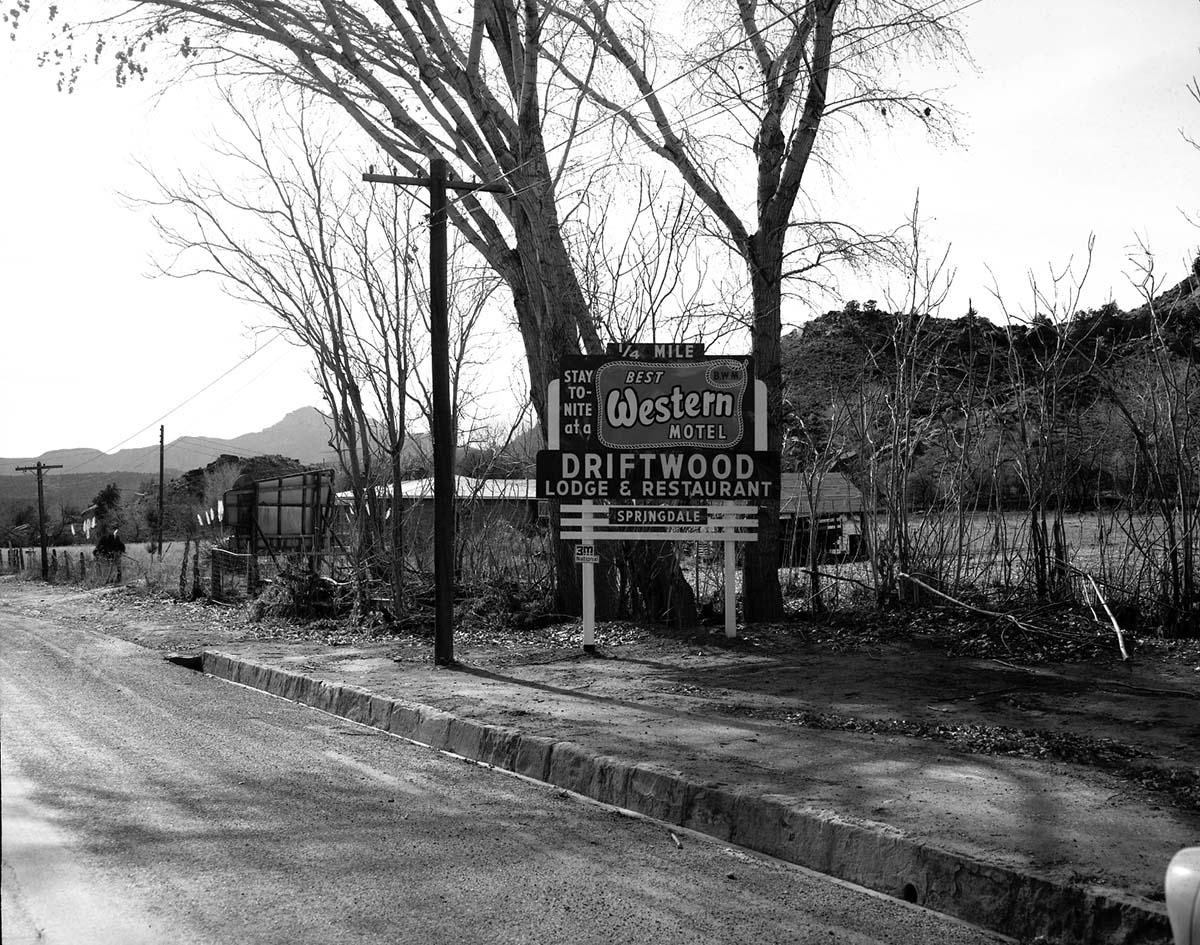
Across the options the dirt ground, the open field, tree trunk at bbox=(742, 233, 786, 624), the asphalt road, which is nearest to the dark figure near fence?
the open field

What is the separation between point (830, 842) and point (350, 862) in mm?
2218

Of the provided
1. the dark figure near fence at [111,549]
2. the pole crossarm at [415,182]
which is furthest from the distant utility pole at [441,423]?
the dark figure near fence at [111,549]

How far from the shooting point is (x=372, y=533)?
17062mm

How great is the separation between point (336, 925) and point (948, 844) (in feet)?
8.51

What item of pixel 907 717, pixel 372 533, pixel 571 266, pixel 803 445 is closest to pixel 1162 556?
pixel 907 717

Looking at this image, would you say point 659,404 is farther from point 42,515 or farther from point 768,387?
point 42,515

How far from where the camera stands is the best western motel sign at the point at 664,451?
11.9 metres

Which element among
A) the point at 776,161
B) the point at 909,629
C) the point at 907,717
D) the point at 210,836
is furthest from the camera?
the point at 776,161

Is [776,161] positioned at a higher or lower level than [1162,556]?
higher

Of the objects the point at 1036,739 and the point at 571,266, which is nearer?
the point at 1036,739

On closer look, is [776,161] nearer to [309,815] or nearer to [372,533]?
[372,533]

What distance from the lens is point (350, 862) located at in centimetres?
507

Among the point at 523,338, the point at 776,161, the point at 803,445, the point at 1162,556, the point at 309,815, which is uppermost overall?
the point at 776,161

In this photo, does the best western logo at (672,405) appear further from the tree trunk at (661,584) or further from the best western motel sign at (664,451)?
the tree trunk at (661,584)
